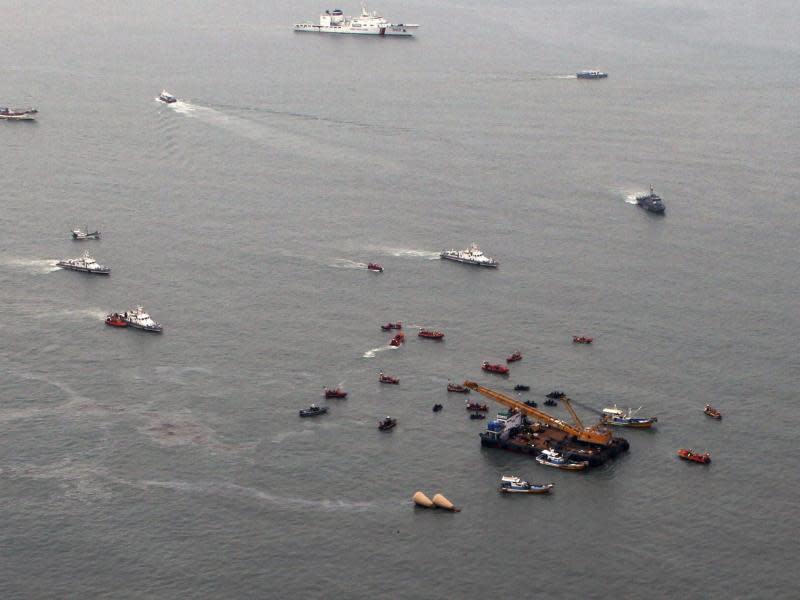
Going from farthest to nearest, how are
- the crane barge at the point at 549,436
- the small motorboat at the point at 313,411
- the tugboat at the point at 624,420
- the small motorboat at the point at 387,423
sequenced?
the small motorboat at the point at 313,411 → the tugboat at the point at 624,420 → the small motorboat at the point at 387,423 → the crane barge at the point at 549,436

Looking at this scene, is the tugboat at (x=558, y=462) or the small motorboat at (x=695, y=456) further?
the small motorboat at (x=695, y=456)

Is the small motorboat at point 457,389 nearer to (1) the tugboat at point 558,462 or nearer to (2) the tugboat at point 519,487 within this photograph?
(1) the tugboat at point 558,462

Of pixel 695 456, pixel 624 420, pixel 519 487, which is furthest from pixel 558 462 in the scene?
pixel 695 456

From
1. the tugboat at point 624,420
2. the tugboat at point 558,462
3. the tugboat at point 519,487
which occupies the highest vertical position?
the tugboat at point 624,420

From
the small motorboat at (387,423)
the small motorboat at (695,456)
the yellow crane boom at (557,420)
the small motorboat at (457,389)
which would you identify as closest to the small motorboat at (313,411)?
the small motorboat at (387,423)

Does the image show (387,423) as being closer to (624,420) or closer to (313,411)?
(313,411)

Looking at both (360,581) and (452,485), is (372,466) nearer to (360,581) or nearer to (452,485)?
(452,485)

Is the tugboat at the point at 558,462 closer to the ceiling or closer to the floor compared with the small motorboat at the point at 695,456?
closer to the floor

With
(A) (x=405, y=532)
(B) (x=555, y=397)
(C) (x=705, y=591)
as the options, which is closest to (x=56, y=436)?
(A) (x=405, y=532)
